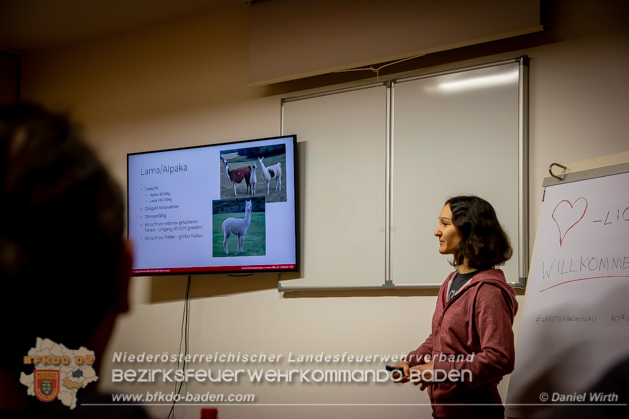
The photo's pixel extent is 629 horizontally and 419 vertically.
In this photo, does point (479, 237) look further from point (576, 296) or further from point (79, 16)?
point (79, 16)

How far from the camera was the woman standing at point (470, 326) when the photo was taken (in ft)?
6.38

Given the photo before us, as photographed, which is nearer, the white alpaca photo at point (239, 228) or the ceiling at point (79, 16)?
the white alpaca photo at point (239, 228)

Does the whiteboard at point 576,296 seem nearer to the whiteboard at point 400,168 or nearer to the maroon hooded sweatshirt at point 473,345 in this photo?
the maroon hooded sweatshirt at point 473,345

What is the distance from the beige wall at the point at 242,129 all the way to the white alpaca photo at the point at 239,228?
232mm

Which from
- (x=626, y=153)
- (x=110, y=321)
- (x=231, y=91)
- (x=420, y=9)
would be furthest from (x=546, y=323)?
(x=231, y=91)

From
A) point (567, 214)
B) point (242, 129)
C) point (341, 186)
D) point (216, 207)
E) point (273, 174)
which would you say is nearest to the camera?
point (567, 214)

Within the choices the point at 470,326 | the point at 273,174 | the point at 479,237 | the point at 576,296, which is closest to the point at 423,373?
the point at 470,326

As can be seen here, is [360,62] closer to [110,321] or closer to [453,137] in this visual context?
[453,137]

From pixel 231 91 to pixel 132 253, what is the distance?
3718 millimetres

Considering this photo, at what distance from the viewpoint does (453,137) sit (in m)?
3.20

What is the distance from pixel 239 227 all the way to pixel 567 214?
1.92 meters

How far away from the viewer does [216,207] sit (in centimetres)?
385

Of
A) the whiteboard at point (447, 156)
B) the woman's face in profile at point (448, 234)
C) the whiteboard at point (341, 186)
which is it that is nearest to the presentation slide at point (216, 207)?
the whiteboard at point (341, 186)

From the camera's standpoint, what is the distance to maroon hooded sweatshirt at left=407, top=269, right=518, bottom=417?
76.0 inches
